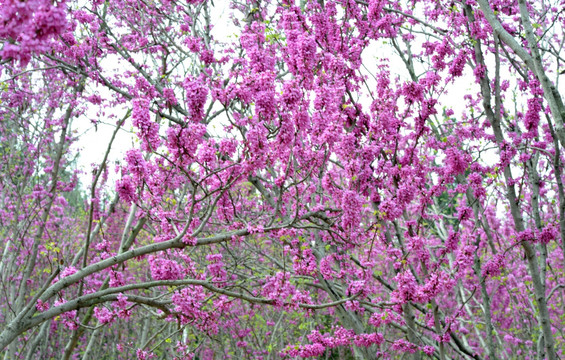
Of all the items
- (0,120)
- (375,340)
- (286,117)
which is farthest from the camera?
(0,120)

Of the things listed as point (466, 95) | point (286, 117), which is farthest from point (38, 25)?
point (466, 95)

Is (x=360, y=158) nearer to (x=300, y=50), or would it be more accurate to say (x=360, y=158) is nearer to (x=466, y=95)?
(x=300, y=50)

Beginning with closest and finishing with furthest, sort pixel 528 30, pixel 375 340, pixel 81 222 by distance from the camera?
pixel 528 30 < pixel 375 340 < pixel 81 222

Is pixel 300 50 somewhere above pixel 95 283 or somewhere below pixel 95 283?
above

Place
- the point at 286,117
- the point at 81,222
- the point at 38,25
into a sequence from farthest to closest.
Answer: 1. the point at 81,222
2. the point at 286,117
3. the point at 38,25

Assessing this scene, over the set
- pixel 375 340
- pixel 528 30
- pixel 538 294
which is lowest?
pixel 375 340

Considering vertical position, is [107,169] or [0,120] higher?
[0,120]

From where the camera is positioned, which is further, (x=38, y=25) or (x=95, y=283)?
(x=95, y=283)

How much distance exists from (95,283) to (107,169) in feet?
12.2

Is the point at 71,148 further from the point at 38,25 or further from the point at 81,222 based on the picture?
the point at 38,25

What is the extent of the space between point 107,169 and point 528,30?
6987 mm

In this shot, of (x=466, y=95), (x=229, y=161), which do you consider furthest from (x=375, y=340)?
(x=466, y=95)

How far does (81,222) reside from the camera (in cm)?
1535

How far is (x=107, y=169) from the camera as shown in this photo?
27.7ft
